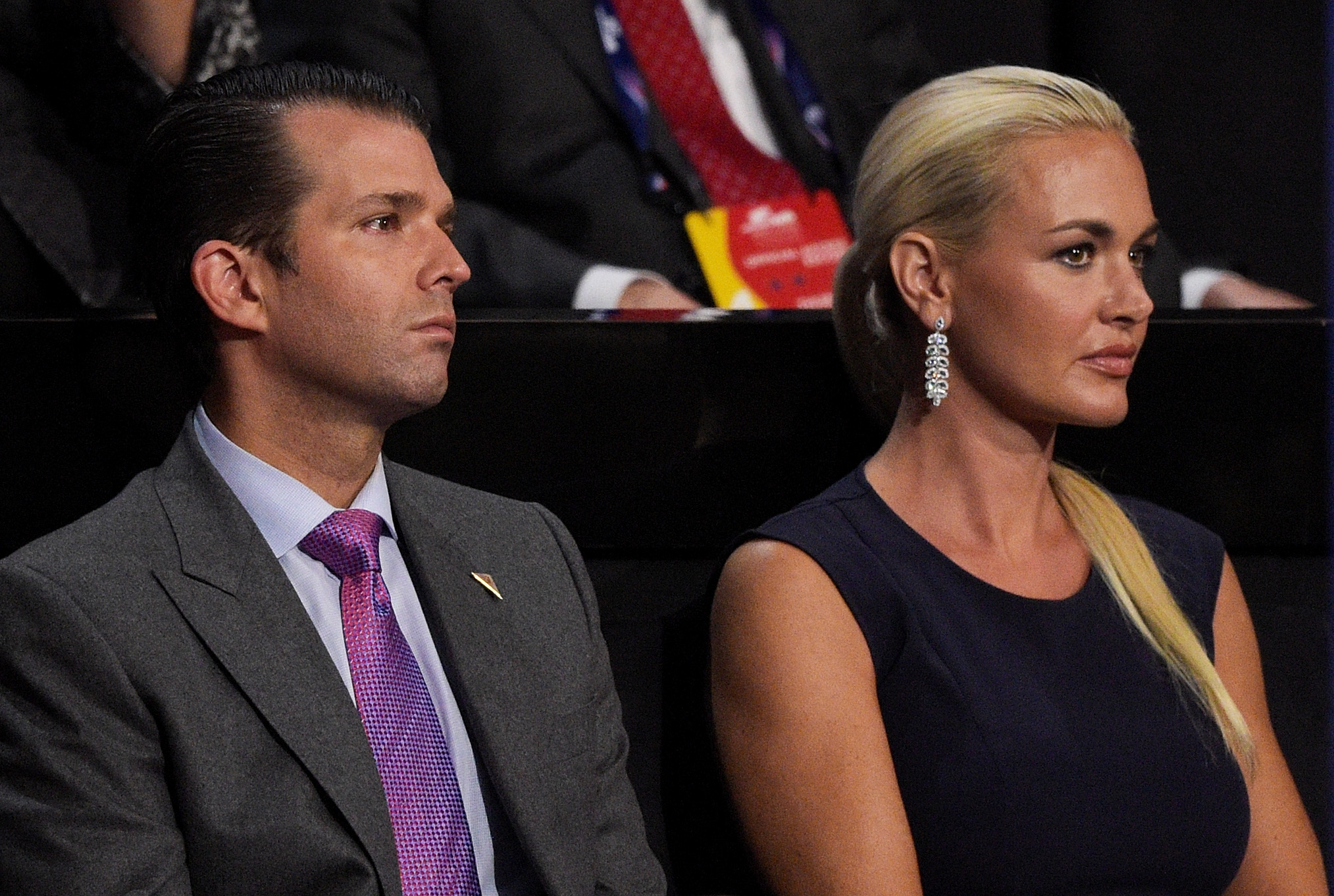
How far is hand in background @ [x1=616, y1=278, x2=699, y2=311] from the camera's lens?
2068 millimetres

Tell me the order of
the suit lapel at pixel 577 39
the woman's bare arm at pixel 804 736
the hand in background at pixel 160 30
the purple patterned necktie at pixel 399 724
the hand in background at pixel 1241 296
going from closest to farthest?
the purple patterned necktie at pixel 399 724
the woman's bare arm at pixel 804 736
the hand in background at pixel 160 30
the hand in background at pixel 1241 296
the suit lapel at pixel 577 39

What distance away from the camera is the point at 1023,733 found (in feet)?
4.71

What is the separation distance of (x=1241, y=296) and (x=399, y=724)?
55.7 inches

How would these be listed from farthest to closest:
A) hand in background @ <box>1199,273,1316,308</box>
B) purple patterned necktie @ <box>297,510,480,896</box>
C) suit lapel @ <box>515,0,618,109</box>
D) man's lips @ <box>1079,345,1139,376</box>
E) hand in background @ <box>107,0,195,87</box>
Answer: suit lapel @ <box>515,0,618,109</box>
hand in background @ <box>1199,273,1316,308</box>
hand in background @ <box>107,0,195,87</box>
man's lips @ <box>1079,345,1139,376</box>
purple patterned necktie @ <box>297,510,480,896</box>

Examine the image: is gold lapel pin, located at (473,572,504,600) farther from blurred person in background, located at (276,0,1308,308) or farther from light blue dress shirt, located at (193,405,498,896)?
blurred person in background, located at (276,0,1308,308)

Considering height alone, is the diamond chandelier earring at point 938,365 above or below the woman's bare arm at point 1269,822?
above

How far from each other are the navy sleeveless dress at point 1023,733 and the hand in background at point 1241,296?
815 millimetres

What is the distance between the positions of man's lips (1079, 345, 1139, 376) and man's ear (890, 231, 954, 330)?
13 cm

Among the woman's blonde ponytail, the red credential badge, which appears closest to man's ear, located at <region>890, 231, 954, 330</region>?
the woman's blonde ponytail

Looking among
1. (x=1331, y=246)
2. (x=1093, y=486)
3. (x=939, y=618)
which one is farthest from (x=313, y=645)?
(x=1331, y=246)

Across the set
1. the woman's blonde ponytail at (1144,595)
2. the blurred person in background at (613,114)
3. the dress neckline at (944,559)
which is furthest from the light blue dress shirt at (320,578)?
the blurred person in background at (613,114)

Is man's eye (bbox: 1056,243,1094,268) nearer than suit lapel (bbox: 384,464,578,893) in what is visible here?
No

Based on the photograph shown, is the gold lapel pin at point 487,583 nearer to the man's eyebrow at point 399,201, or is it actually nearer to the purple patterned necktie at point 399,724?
the purple patterned necktie at point 399,724

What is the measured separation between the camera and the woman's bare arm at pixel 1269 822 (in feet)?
5.03
